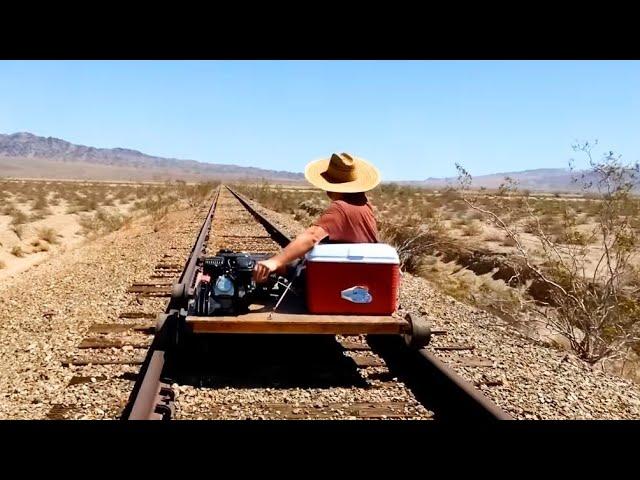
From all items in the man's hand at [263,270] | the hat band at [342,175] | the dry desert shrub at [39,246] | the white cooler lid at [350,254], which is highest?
the hat band at [342,175]

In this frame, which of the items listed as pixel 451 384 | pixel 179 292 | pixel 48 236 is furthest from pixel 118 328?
pixel 48 236

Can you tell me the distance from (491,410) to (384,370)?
1808 millimetres

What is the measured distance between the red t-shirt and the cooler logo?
0.39 m

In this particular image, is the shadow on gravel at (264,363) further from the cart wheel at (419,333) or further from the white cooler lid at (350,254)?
the white cooler lid at (350,254)

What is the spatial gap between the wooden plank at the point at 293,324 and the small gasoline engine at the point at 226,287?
115 millimetres

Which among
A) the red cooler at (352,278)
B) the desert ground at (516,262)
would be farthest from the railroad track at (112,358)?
the desert ground at (516,262)

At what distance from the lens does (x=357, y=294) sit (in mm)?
5406

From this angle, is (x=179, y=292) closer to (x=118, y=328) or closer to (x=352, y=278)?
(x=118, y=328)

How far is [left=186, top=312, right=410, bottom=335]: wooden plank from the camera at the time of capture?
16.8ft

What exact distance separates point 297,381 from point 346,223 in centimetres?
130

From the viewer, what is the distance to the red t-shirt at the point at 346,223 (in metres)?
5.40

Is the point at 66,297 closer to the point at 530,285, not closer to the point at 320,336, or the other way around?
the point at 320,336
